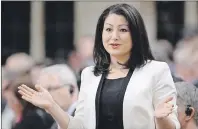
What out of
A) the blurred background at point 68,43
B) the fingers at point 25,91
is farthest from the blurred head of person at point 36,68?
the fingers at point 25,91

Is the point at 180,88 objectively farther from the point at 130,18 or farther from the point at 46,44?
the point at 46,44

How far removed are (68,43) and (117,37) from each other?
5.61 ft

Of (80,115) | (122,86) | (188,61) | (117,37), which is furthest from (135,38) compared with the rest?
(188,61)

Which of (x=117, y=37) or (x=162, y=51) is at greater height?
(x=117, y=37)

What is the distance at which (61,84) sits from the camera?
2420 mm

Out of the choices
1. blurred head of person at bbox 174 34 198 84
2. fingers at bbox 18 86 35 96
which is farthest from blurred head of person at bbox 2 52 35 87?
fingers at bbox 18 86 35 96

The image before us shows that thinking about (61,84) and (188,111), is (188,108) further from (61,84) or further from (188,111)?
(61,84)

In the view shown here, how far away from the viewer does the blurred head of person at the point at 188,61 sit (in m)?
2.29

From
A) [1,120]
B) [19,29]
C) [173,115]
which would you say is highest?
[19,29]

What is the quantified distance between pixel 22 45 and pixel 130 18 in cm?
174

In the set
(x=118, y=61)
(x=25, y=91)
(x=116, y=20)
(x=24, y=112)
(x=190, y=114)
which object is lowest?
(x=24, y=112)

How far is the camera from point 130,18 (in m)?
1.58

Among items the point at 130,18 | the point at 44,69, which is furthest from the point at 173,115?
the point at 44,69

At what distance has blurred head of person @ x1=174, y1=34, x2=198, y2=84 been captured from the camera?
229 centimetres
